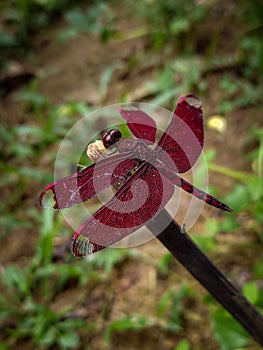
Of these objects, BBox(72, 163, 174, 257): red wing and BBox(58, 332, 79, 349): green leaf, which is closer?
BBox(72, 163, 174, 257): red wing

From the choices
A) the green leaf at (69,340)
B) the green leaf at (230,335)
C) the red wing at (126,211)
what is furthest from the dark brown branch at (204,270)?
the green leaf at (69,340)

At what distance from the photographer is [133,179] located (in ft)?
1.48

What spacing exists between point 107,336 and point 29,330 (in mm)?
245

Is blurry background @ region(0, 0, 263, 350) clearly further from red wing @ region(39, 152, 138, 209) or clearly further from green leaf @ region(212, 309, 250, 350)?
red wing @ region(39, 152, 138, 209)

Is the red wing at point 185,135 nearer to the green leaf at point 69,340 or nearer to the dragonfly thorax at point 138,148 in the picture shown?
the dragonfly thorax at point 138,148

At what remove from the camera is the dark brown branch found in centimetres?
53

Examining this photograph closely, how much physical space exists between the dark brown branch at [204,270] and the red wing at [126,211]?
6cm

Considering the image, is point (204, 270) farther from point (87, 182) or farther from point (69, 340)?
point (69, 340)

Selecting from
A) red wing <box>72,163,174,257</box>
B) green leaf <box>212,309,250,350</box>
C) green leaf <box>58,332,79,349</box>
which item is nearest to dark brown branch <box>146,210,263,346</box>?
red wing <box>72,163,174,257</box>

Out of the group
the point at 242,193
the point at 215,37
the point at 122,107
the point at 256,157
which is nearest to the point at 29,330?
the point at 242,193

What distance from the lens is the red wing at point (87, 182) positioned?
1.43ft

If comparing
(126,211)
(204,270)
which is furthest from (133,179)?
(204,270)

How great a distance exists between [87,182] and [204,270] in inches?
9.3

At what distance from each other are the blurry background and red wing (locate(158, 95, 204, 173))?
17.2 inches
